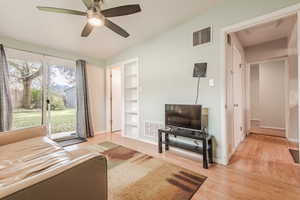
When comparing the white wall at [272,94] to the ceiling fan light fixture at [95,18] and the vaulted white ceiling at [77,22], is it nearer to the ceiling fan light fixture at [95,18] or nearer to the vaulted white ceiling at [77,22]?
the vaulted white ceiling at [77,22]

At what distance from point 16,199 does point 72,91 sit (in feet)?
12.6

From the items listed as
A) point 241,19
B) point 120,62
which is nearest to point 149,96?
point 120,62

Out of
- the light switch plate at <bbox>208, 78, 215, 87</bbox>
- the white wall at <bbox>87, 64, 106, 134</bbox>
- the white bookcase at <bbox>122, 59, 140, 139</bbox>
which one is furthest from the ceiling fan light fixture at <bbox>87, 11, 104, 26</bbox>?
the white wall at <bbox>87, 64, 106, 134</bbox>

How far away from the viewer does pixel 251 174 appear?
1.94 meters

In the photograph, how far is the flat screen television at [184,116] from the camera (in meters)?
2.34

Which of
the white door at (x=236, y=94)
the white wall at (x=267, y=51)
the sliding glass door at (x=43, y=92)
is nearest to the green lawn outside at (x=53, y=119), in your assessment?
the sliding glass door at (x=43, y=92)

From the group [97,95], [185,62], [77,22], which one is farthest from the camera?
[97,95]

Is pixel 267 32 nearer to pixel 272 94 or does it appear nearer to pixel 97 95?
pixel 272 94

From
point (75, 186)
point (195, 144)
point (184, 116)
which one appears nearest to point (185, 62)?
point (184, 116)

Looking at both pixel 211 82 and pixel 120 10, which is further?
pixel 211 82

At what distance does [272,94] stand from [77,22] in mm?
6059

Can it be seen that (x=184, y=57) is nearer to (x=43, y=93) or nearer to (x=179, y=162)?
(x=179, y=162)

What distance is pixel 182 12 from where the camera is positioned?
246 cm

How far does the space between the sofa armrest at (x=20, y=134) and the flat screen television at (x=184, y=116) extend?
2215 millimetres
